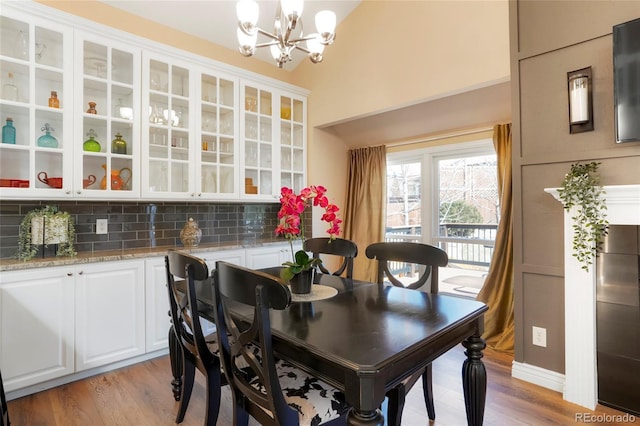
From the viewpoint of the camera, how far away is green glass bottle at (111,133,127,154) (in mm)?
2719

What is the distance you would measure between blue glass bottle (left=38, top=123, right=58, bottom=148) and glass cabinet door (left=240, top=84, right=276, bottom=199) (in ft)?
5.16

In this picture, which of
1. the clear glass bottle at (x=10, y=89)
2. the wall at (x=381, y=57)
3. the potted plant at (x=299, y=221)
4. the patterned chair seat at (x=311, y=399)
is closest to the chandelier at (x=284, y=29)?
the potted plant at (x=299, y=221)

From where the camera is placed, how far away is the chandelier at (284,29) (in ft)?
6.02

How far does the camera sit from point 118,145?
9.00 feet

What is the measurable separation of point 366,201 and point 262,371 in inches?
126

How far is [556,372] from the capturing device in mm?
2246

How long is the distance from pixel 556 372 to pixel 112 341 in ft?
10.6

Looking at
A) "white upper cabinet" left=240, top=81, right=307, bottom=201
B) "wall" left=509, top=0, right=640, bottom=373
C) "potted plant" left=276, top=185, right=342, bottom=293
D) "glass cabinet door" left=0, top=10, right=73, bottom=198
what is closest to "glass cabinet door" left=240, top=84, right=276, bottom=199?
"white upper cabinet" left=240, top=81, right=307, bottom=201

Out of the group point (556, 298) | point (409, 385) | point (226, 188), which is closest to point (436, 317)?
point (409, 385)

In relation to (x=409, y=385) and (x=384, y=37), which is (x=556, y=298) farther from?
(x=384, y=37)

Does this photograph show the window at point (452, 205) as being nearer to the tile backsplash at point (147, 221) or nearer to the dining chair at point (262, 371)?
the tile backsplash at point (147, 221)

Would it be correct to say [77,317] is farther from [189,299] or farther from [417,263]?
[417,263]

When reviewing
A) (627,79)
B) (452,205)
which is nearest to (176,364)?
(452,205)

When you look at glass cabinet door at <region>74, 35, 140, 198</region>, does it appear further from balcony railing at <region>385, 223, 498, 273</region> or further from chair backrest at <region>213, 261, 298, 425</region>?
balcony railing at <region>385, 223, 498, 273</region>
